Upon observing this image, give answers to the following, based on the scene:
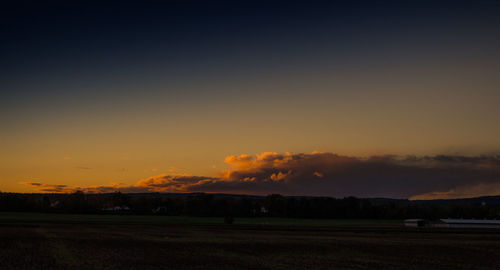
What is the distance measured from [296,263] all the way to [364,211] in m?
143

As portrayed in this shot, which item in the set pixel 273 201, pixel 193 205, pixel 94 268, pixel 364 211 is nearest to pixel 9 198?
pixel 193 205

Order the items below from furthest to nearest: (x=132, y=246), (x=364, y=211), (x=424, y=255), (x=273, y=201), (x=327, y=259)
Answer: (x=273, y=201)
(x=364, y=211)
(x=132, y=246)
(x=424, y=255)
(x=327, y=259)

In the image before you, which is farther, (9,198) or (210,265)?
(9,198)

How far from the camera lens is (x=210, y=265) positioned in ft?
110

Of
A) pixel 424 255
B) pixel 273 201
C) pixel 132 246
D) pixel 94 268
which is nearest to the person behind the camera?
pixel 94 268

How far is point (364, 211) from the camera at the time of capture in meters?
172

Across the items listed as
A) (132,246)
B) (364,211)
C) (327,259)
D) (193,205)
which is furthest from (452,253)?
(193,205)

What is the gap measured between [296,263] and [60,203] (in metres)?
164

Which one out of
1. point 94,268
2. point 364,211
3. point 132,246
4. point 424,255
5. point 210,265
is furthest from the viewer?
point 364,211

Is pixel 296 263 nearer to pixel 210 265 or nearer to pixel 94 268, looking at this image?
pixel 210 265

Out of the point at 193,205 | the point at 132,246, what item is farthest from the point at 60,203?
the point at 132,246

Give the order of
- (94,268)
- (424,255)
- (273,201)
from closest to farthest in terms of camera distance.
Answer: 1. (94,268)
2. (424,255)
3. (273,201)

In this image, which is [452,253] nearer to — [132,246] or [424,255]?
[424,255]

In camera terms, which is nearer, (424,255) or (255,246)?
(424,255)
